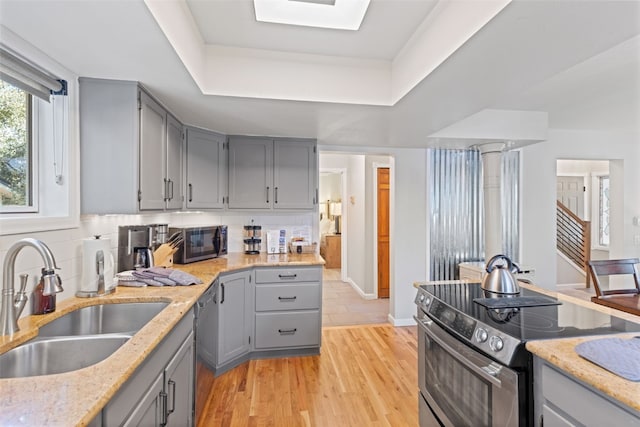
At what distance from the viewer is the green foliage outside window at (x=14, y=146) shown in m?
1.49

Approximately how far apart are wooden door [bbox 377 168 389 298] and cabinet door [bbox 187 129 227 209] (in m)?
2.65

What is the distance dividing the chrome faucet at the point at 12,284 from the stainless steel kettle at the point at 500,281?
2.09 meters

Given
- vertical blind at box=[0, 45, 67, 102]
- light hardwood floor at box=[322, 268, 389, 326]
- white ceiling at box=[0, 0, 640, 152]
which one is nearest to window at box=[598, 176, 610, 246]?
white ceiling at box=[0, 0, 640, 152]

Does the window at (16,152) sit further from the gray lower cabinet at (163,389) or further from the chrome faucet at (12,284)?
the gray lower cabinet at (163,389)

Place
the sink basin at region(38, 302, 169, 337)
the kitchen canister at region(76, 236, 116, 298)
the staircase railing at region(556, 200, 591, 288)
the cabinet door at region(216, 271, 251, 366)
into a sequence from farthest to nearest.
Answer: the staircase railing at region(556, 200, 591, 288)
the cabinet door at region(216, 271, 251, 366)
the kitchen canister at region(76, 236, 116, 298)
the sink basin at region(38, 302, 169, 337)

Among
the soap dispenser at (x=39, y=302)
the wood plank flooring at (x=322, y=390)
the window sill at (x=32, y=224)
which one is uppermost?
the window sill at (x=32, y=224)

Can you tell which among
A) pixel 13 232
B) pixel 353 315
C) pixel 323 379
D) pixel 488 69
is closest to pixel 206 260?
pixel 323 379

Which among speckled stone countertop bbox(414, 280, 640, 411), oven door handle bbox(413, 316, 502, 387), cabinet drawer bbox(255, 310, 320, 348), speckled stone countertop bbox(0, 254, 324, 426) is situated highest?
speckled stone countertop bbox(414, 280, 640, 411)

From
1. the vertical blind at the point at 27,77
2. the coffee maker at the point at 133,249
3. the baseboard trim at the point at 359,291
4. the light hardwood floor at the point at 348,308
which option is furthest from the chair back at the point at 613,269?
the vertical blind at the point at 27,77

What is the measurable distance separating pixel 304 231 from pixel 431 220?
1619 millimetres

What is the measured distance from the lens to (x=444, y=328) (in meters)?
1.62

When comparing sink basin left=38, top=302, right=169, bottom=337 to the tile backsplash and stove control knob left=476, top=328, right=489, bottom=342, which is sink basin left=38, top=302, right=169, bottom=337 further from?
stove control knob left=476, top=328, right=489, bottom=342

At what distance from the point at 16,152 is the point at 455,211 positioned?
407 centimetres

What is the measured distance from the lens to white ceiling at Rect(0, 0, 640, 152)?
122 cm
